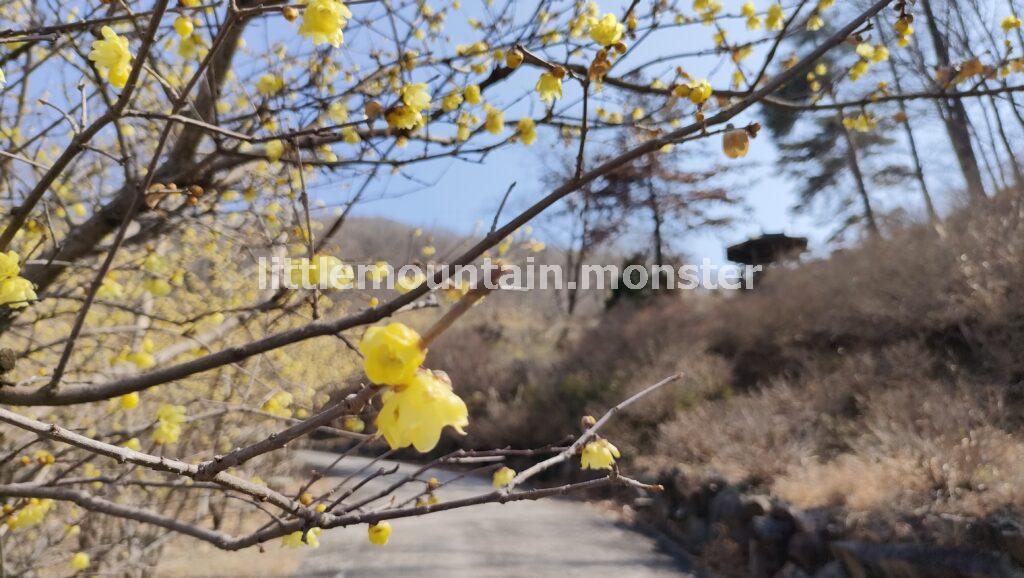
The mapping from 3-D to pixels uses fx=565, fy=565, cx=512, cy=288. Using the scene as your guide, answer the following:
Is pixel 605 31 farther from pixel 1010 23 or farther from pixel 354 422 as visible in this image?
pixel 1010 23

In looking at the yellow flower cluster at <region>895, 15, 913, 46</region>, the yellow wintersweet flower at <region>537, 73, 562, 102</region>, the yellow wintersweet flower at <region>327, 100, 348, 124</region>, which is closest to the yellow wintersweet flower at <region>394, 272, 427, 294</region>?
the yellow wintersweet flower at <region>537, 73, 562, 102</region>

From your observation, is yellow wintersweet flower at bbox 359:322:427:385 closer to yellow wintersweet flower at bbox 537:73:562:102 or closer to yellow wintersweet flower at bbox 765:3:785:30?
yellow wintersweet flower at bbox 537:73:562:102

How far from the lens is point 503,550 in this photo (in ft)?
17.3

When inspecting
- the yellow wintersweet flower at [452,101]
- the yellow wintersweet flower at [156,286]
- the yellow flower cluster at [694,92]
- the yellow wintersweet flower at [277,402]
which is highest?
the yellow wintersweet flower at [452,101]

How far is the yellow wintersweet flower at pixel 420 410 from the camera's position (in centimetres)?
61

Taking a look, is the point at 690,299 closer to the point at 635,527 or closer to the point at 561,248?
the point at 635,527

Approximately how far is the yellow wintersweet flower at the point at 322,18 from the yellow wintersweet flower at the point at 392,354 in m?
0.88

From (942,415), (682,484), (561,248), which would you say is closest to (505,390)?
(682,484)

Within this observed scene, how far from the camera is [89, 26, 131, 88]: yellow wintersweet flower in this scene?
134cm

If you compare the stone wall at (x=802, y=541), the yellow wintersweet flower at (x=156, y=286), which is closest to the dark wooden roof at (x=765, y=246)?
the stone wall at (x=802, y=541)

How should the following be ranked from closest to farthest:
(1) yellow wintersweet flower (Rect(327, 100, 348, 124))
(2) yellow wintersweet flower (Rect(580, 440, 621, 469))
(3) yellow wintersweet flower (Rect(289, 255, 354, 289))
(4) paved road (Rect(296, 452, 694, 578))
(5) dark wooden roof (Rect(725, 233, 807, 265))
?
1. (3) yellow wintersweet flower (Rect(289, 255, 354, 289))
2. (2) yellow wintersweet flower (Rect(580, 440, 621, 469))
3. (1) yellow wintersweet flower (Rect(327, 100, 348, 124))
4. (4) paved road (Rect(296, 452, 694, 578))
5. (5) dark wooden roof (Rect(725, 233, 807, 265))

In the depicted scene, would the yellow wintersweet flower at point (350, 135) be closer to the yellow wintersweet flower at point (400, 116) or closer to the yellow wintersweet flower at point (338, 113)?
the yellow wintersweet flower at point (338, 113)

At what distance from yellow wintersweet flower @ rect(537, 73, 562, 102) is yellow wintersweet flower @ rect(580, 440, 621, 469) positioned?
0.93m

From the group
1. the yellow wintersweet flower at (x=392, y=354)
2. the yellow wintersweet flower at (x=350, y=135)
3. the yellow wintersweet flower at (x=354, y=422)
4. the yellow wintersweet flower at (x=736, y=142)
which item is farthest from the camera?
the yellow wintersweet flower at (x=350, y=135)
